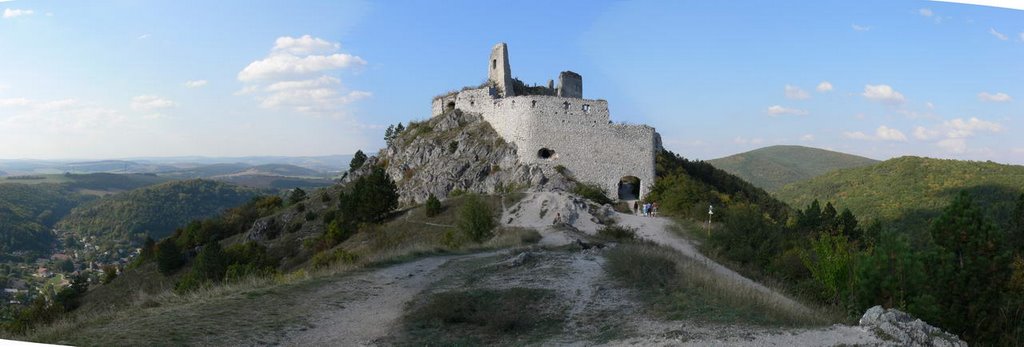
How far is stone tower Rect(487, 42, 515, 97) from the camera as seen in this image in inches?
1721

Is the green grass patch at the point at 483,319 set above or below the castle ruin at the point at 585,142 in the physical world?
below

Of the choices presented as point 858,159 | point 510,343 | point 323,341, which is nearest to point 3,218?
point 323,341

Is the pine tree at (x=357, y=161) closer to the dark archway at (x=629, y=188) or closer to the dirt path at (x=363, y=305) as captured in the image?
the dark archway at (x=629, y=188)

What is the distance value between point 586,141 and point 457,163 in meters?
9.25

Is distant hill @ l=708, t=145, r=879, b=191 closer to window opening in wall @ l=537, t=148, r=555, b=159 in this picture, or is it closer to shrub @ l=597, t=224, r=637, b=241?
window opening in wall @ l=537, t=148, r=555, b=159

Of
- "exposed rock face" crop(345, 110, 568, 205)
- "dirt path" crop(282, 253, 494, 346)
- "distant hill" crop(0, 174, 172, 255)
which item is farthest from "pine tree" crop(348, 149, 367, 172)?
"dirt path" crop(282, 253, 494, 346)

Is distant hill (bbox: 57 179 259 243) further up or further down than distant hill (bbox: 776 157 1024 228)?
further down

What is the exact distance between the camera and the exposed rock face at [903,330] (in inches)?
265

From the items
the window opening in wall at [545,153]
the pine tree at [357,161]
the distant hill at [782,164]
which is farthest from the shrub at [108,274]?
the distant hill at [782,164]

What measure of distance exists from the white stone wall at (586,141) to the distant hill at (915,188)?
580 inches

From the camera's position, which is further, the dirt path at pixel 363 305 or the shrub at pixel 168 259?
the shrub at pixel 168 259

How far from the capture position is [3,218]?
31.5m

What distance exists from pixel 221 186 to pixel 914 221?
88.9 m

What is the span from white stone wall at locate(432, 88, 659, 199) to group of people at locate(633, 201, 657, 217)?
245 centimetres
